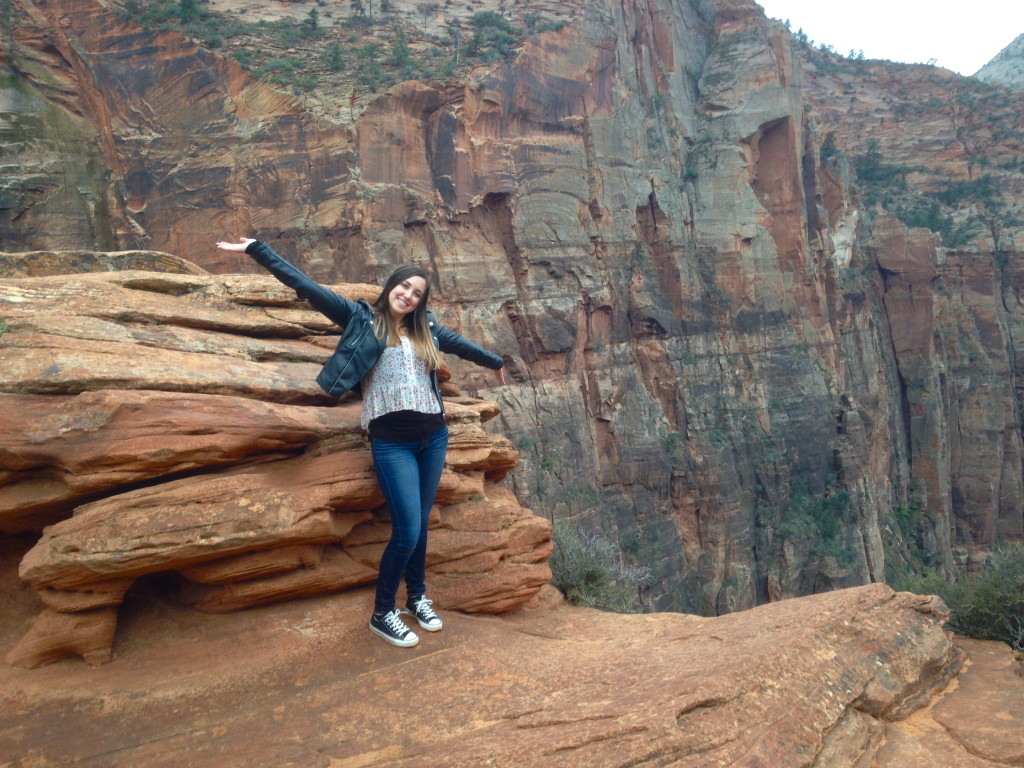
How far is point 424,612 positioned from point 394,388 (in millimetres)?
1725

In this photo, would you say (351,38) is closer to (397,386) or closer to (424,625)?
(397,386)

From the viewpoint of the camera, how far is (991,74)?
262ft

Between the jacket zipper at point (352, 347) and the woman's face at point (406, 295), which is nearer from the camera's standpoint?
the jacket zipper at point (352, 347)

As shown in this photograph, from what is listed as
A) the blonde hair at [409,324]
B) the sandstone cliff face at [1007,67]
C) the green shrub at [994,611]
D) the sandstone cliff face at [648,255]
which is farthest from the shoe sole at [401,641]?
the sandstone cliff face at [1007,67]

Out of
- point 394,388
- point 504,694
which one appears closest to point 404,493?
point 394,388

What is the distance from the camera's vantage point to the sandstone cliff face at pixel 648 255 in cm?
2009

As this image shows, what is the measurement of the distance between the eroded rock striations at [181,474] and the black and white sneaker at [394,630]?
2.21 feet

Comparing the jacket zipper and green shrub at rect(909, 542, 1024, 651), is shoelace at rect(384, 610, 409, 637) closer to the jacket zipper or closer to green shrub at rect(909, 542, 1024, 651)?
the jacket zipper

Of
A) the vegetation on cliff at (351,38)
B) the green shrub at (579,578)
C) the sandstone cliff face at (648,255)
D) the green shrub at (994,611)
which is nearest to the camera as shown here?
the green shrub at (994,611)

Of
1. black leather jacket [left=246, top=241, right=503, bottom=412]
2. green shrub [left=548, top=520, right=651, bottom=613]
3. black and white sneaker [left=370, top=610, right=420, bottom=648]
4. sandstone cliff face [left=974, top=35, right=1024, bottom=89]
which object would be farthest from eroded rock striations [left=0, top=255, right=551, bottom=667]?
sandstone cliff face [left=974, top=35, right=1024, bottom=89]

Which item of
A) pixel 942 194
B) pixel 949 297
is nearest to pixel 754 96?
pixel 949 297

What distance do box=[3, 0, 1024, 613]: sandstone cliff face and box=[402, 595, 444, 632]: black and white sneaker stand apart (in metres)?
15.4

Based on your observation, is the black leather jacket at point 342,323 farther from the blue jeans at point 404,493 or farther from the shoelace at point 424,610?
the shoelace at point 424,610

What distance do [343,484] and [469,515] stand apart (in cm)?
137
